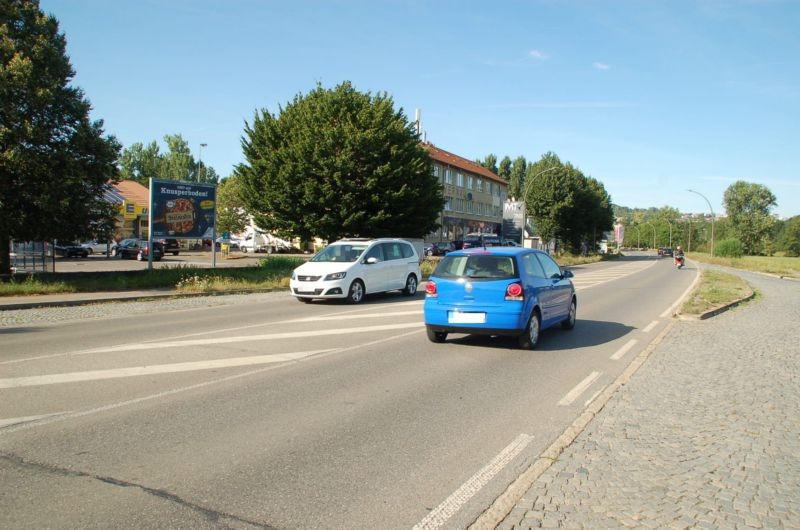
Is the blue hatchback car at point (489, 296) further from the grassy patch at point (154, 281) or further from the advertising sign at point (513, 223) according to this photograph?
the advertising sign at point (513, 223)

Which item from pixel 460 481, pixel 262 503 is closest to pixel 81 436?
pixel 262 503

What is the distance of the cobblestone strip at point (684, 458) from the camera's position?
3607mm

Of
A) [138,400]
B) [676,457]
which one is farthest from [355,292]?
[676,457]

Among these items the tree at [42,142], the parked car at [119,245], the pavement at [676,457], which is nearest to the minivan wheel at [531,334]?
the pavement at [676,457]

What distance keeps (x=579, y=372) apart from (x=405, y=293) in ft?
36.9

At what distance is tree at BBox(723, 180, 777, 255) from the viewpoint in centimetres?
11406

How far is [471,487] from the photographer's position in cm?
402

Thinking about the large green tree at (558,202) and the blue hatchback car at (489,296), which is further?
the large green tree at (558,202)

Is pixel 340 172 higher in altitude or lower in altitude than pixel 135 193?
lower

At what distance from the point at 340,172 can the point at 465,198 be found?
1858 inches

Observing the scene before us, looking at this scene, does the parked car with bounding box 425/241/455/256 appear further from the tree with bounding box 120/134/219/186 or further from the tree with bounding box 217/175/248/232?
the tree with bounding box 120/134/219/186

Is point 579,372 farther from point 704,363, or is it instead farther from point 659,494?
point 659,494

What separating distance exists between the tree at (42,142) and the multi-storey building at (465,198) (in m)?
45.4

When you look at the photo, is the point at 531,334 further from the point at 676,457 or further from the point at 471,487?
the point at 471,487
